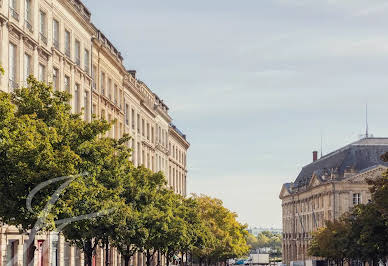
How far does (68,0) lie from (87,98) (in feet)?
28.5

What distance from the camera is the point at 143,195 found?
45281 millimetres

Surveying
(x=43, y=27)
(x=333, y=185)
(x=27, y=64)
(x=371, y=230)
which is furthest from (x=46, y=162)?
(x=333, y=185)

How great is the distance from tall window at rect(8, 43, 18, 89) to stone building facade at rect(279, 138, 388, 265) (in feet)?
296

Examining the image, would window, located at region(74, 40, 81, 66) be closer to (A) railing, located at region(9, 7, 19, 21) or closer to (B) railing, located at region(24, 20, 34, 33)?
(B) railing, located at region(24, 20, 34, 33)

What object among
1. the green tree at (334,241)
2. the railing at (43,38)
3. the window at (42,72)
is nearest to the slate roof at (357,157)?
the green tree at (334,241)

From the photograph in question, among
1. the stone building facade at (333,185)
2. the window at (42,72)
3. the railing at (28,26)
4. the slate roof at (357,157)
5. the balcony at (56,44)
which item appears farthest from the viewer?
the slate roof at (357,157)

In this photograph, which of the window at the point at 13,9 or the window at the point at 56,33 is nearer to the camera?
the window at the point at 13,9

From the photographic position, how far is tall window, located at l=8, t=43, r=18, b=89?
127 ft

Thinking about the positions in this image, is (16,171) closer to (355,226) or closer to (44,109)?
(44,109)

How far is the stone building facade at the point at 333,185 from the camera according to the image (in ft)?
459

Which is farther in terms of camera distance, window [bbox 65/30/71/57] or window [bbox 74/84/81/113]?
window [bbox 74/84/81/113]

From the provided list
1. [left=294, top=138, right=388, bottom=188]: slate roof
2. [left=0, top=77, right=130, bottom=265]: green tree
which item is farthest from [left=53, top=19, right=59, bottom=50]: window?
[left=294, top=138, right=388, bottom=188]: slate roof

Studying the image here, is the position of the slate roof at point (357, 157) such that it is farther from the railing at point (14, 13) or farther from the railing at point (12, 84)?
the railing at point (12, 84)

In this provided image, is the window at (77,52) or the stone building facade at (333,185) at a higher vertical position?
the window at (77,52)
